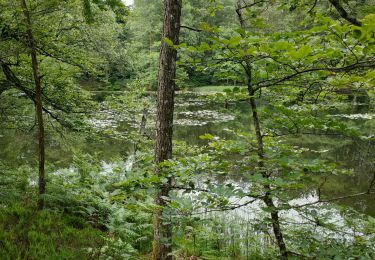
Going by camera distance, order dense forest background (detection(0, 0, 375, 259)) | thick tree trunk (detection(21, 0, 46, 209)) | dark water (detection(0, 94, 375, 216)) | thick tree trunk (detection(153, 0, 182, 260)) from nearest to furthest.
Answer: dense forest background (detection(0, 0, 375, 259)) → thick tree trunk (detection(153, 0, 182, 260)) → thick tree trunk (detection(21, 0, 46, 209)) → dark water (detection(0, 94, 375, 216))

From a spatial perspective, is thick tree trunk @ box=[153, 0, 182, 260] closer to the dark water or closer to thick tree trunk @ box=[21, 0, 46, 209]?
thick tree trunk @ box=[21, 0, 46, 209]

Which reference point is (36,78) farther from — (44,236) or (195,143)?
(195,143)

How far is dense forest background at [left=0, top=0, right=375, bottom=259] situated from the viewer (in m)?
2.05

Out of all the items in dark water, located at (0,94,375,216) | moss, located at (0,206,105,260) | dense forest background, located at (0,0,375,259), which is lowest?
dark water, located at (0,94,375,216)

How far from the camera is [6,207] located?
5.14 metres

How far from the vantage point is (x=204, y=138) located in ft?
8.07

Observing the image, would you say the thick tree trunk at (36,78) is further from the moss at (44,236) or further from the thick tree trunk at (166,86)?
the thick tree trunk at (166,86)

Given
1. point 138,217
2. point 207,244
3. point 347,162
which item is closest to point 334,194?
point 347,162

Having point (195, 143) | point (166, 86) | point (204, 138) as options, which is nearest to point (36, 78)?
point (166, 86)

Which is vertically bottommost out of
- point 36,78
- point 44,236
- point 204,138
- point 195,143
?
point 195,143

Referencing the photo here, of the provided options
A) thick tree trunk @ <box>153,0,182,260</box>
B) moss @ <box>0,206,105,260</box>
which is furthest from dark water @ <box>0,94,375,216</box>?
thick tree trunk @ <box>153,0,182,260</box>

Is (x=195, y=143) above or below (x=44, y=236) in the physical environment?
below

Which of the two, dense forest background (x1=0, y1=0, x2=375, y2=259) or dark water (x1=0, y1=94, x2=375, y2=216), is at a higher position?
dense forest background (x1=0, y1=0, x2=375, y2=259)

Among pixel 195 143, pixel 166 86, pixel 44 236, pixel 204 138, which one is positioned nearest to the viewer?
pixel 204 138
